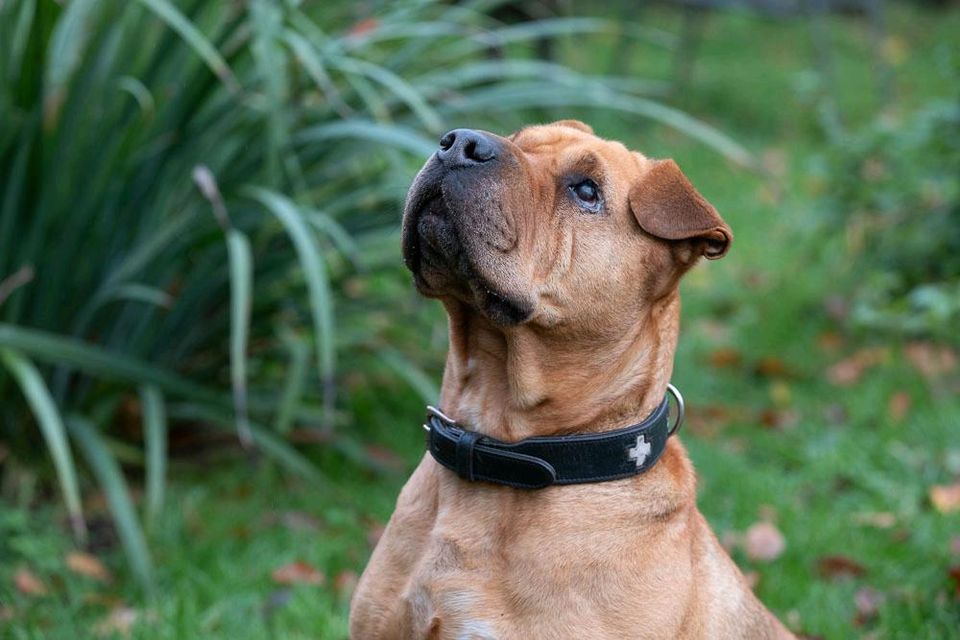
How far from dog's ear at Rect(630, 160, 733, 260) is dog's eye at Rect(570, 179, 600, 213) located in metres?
0.09

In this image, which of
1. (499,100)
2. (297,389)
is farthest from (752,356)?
(297,389)

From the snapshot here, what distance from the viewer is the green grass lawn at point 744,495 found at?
162 inches

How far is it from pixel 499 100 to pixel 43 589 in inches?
110

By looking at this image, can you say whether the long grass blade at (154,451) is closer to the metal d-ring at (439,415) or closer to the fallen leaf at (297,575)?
the fallen leaf at (297,575)

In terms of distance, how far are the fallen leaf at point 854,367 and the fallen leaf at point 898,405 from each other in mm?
355

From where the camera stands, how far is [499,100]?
5.46m

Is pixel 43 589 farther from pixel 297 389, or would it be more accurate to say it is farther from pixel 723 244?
pixel 723 244

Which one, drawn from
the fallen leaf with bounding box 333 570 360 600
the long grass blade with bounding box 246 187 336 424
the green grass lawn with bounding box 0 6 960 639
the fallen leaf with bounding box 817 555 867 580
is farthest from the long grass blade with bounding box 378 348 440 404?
the fallen leaf with bounding box 817 555 867 580

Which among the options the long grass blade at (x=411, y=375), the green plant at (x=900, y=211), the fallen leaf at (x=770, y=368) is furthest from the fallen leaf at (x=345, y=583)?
the green plant at (x=900, y=211)

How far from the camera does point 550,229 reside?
116 inches

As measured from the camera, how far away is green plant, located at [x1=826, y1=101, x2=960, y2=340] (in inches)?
260

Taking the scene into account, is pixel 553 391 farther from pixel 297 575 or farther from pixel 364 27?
pixel 364 27

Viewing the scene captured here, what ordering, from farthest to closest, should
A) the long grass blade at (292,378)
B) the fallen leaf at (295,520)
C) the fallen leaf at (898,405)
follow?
the fallen leaf at (898,405) < the fallen leaf at (295,520) < the long grass blade at (292,378)

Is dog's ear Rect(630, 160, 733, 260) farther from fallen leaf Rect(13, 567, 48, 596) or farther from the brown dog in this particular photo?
fallen leaf Rect(13, 567, 48, 596)
